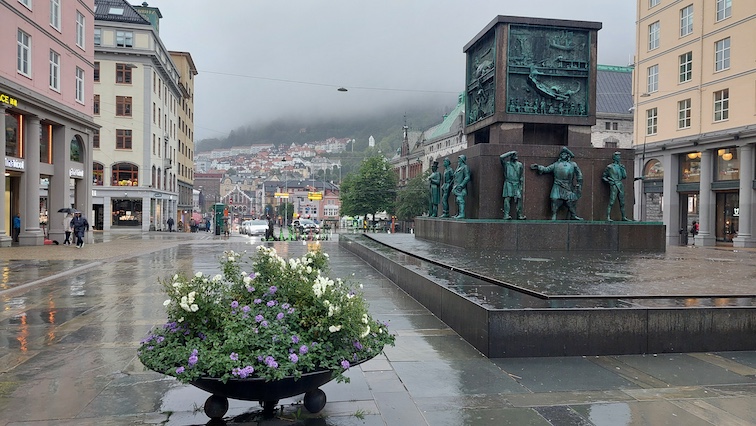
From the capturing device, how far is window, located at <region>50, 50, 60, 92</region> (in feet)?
93.6

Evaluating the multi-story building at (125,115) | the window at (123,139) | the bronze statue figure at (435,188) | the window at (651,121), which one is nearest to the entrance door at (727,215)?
the window at (651,121)

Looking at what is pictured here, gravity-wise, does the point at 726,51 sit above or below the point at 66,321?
above

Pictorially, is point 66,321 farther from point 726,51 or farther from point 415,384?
point 726,51

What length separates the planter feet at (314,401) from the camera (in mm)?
4477

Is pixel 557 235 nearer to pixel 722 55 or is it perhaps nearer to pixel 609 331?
pixel 609 331

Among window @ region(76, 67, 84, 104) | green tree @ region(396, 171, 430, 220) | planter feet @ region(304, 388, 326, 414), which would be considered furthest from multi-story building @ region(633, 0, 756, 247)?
window @ region(76, 67, 84, 104)

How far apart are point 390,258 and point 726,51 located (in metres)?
31.0

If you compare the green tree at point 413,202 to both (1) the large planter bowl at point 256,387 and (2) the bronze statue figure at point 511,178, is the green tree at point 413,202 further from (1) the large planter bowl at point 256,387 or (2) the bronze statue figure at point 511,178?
(1) the large planter bowl at point 256,387

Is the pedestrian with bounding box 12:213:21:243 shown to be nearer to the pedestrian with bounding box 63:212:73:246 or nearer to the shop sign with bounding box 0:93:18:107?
the pedestrian with bounding box 63:212:73:246

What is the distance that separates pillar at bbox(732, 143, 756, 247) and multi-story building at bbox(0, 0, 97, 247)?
38.4 m

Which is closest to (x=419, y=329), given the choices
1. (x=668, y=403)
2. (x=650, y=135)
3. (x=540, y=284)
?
(x=540, y=284)

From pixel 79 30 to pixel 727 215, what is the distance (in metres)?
41.9

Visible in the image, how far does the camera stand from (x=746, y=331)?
22.4ft

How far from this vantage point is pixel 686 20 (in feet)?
121
